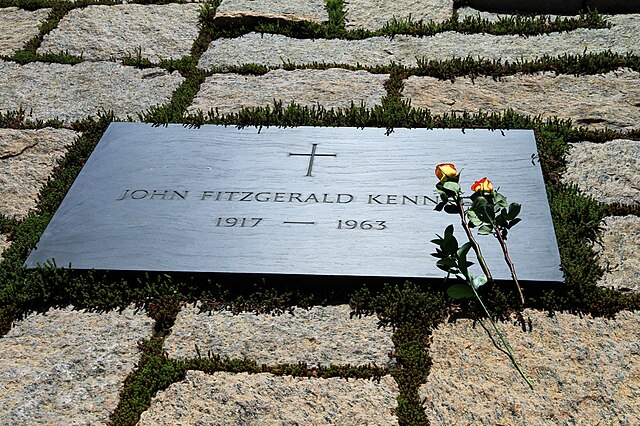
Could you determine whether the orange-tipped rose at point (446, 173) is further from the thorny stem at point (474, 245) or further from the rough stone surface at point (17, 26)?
the rough stone surface at point (17, 26)

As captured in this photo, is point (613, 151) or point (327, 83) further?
point (327, 83)

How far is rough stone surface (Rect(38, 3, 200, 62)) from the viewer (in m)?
4.18

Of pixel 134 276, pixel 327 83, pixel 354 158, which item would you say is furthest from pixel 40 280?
pixel 327 83

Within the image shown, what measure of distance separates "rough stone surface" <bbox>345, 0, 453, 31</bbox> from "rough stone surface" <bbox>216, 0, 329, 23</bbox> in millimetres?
167

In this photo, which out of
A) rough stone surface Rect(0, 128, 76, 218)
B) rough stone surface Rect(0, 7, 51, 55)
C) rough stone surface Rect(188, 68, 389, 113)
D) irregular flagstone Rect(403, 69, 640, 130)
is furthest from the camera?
rough stone surface Rect(0, 7, 51, 55)

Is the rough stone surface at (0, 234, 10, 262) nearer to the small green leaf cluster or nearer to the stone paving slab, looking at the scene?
the stone paving slab

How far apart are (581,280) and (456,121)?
1.04 meters

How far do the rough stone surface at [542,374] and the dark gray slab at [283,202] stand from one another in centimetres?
20

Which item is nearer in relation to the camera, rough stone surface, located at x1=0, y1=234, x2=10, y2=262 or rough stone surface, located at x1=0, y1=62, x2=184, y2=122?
rough stone surface, located at x1=0, y1=234, x2=10, y2=262

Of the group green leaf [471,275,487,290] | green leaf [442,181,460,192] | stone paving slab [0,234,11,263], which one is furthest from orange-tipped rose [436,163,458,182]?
stone paving slab [0,234,11,263]

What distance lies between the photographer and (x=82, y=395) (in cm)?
224

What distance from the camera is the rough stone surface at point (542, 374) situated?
2.13 meters

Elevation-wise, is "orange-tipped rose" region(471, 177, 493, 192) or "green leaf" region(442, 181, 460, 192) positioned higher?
"green leaf" region(442, 181, 460, 192)

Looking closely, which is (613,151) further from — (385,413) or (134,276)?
(134,276)
